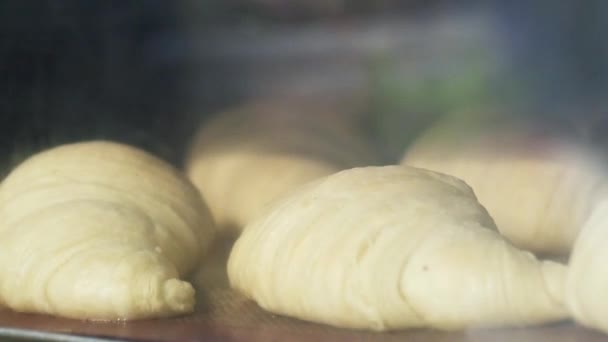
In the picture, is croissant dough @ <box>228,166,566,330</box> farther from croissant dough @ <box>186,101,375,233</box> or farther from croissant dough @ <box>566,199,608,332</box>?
croissant dough @ <box>186,101,375,233</box>

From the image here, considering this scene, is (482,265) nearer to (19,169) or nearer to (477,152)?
(477,152)

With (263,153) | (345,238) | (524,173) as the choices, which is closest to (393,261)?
(345,238)

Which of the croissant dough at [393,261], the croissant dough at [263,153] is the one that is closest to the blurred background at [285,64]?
the croissant dough at [263,153]

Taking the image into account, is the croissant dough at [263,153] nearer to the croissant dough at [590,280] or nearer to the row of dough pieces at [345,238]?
the row of dough pieces at [345,238]

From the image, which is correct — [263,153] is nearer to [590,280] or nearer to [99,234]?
[99,234]

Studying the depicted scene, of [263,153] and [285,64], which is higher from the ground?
[285,64]

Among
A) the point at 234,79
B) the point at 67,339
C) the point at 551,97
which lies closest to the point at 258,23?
the point at 234,79
